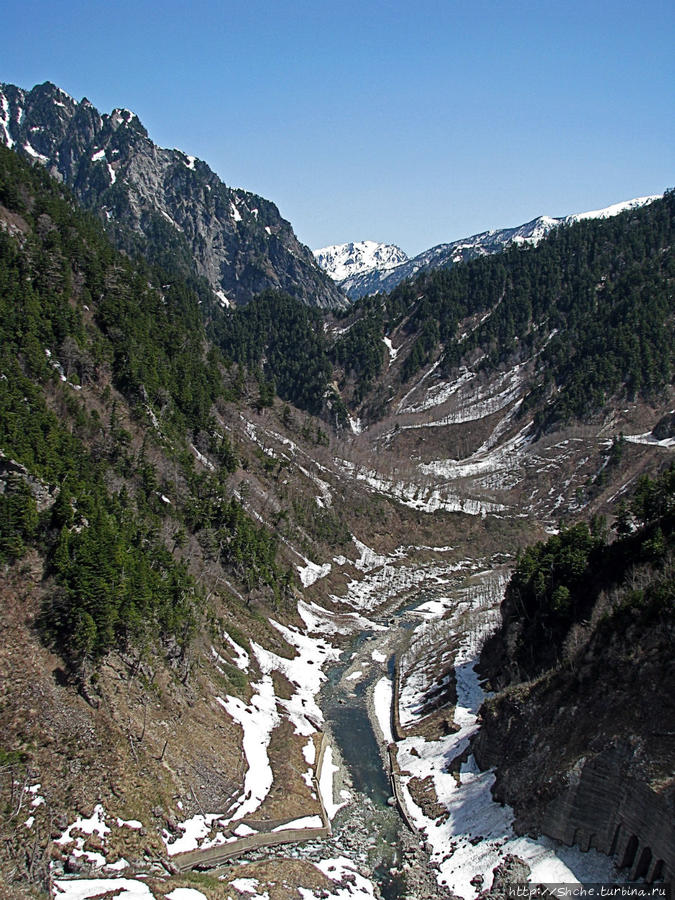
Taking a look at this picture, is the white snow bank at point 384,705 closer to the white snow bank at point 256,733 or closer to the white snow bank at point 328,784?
the white snow bank at point 328,784

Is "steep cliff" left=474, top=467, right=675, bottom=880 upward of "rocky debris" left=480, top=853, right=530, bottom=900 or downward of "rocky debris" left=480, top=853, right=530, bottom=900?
upward

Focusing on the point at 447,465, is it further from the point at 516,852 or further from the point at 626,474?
the point at 516,852

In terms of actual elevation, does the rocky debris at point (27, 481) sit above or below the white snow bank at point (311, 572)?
above

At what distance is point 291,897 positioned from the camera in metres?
31.8

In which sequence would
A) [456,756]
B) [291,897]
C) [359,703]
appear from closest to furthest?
1. [291,897]
2. [456,756]
3. [359,703]

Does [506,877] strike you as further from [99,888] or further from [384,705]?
[384,705]

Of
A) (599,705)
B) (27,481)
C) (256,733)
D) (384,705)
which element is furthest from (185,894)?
(384,705)

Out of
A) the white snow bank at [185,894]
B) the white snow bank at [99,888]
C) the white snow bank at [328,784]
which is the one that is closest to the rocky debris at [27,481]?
the white snow bank at [99,888]

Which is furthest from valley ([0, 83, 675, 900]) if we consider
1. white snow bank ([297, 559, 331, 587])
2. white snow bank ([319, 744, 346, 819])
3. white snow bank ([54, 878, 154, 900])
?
white snow bank ([297, 559, 331, 587])

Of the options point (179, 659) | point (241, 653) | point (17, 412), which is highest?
point (17, 412)

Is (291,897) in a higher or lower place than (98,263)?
lower

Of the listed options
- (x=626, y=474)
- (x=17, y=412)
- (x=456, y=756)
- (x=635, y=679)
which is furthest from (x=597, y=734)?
(x=626, y=474)

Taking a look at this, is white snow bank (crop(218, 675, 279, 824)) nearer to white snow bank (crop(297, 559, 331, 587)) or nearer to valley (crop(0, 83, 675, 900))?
valley (crop(0, 83, 675, 900))

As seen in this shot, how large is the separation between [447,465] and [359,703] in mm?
141145
